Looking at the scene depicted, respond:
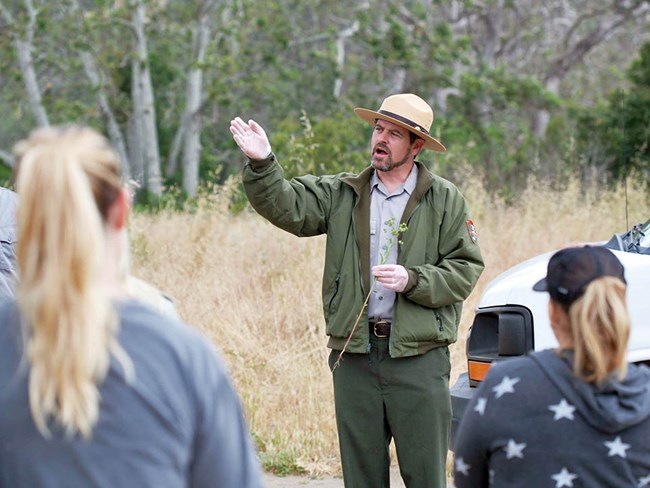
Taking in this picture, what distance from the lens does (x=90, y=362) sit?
6.17 ft

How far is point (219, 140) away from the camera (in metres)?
29.5

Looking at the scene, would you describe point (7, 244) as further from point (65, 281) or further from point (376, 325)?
point (65, 281)

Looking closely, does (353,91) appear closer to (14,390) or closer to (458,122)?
(458,122)

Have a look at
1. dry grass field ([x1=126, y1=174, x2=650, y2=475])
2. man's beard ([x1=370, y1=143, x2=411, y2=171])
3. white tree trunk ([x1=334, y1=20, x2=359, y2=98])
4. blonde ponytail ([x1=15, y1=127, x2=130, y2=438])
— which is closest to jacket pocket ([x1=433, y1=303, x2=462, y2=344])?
man's beard ([x1=370, y1=143, x2=411, y2=171])

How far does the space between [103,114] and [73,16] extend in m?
3.45

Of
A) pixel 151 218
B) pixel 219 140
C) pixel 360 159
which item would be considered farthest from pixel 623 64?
pixel 151 218

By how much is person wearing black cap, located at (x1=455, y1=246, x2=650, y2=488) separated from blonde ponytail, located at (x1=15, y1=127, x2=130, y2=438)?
3.26ft

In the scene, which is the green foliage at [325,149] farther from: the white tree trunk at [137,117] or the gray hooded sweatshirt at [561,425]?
the white tree trunk at [137,117]

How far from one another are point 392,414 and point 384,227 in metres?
0.81

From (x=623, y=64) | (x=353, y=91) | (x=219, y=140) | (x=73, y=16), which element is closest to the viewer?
(x=73, y=16)

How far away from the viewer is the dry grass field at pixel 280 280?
682 centimetres

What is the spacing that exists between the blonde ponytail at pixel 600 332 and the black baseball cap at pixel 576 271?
22 mm

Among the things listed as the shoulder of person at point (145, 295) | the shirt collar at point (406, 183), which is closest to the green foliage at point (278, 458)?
the shirt collar at point (406, 183)

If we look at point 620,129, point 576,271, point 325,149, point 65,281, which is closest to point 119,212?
point 65,281
